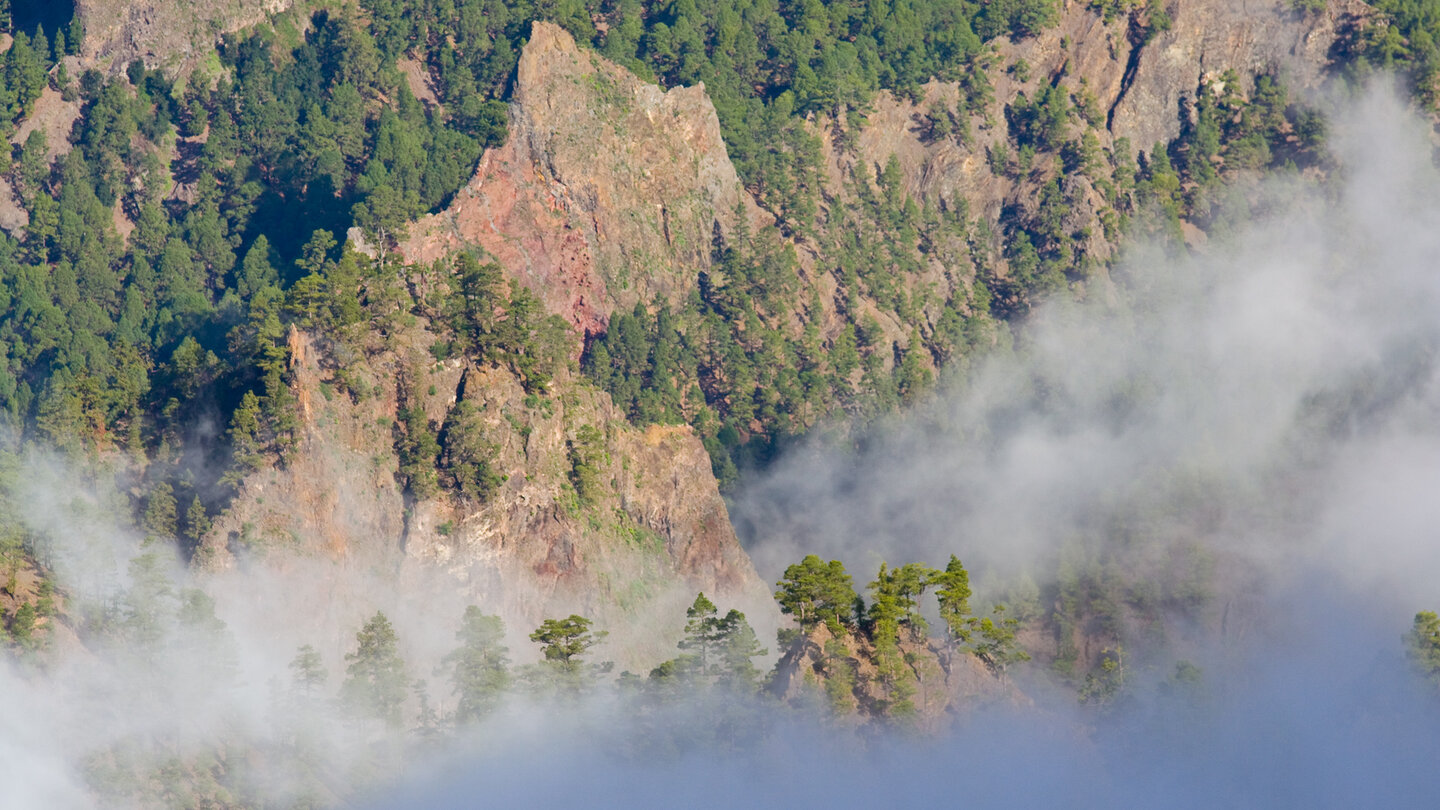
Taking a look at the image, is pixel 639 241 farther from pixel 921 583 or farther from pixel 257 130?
pixel 921 583

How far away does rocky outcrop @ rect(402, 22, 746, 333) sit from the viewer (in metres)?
A: 179

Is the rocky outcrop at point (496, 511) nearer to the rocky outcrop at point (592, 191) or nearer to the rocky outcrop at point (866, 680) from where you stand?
the rocky outcrop at point (866, 680)

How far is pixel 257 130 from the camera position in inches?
7800

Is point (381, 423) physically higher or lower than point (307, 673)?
higher

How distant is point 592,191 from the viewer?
185750mm

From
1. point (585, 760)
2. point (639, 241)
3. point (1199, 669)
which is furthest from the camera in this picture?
point (639, 241)

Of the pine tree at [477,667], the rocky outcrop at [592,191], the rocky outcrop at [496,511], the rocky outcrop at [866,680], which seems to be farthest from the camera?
the rocky outcrop at [592,191]

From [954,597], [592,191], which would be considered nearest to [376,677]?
[954,597]

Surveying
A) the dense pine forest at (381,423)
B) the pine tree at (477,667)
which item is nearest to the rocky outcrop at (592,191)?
the dense pine forest at (381,423)

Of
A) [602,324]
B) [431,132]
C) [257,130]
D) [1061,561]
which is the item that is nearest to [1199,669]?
[1061,561]

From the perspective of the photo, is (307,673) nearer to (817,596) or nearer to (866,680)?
(817,596)

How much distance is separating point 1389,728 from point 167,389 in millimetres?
84789

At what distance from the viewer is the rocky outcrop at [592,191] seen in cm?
17862

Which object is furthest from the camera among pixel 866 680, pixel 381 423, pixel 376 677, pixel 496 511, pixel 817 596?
pixel 496 511
